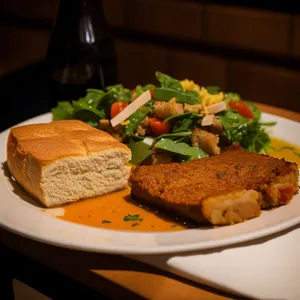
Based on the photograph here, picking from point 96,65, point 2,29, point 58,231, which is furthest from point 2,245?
point 2,29

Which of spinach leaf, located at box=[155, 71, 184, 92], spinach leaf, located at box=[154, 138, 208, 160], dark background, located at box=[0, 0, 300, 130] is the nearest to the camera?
spinach leaf, located at box=[154, 138, 208, 160]

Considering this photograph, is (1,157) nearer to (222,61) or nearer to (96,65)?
(96,65)

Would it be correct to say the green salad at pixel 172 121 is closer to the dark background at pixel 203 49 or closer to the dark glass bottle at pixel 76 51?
the dark glass bottle at pixel 76 51

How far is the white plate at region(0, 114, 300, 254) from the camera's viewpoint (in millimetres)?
1494

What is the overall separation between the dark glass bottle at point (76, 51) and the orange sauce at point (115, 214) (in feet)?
3.11

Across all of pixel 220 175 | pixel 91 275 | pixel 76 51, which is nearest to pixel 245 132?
pixel 220 175

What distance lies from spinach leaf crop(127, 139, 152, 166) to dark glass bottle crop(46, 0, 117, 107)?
2.06 ft

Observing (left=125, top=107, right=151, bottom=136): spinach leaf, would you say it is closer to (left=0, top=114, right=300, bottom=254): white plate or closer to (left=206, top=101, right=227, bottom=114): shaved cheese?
(left=206, top=101, right=227, bottom=114): shaved cheese

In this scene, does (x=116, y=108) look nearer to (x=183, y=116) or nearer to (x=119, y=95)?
(x=119, y=95)

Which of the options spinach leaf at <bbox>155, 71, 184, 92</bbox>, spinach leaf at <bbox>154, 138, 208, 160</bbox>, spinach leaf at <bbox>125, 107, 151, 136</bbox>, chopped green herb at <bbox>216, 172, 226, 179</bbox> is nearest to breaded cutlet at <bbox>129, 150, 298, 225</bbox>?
chopped green herb at <bbox>216, 172, 226, 179</bbox>

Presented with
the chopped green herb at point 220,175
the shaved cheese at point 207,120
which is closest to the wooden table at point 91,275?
the chopped green herb at point 220,175

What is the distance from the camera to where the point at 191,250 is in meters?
1.50

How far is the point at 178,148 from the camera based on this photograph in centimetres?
215

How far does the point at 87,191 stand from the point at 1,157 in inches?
18.5
